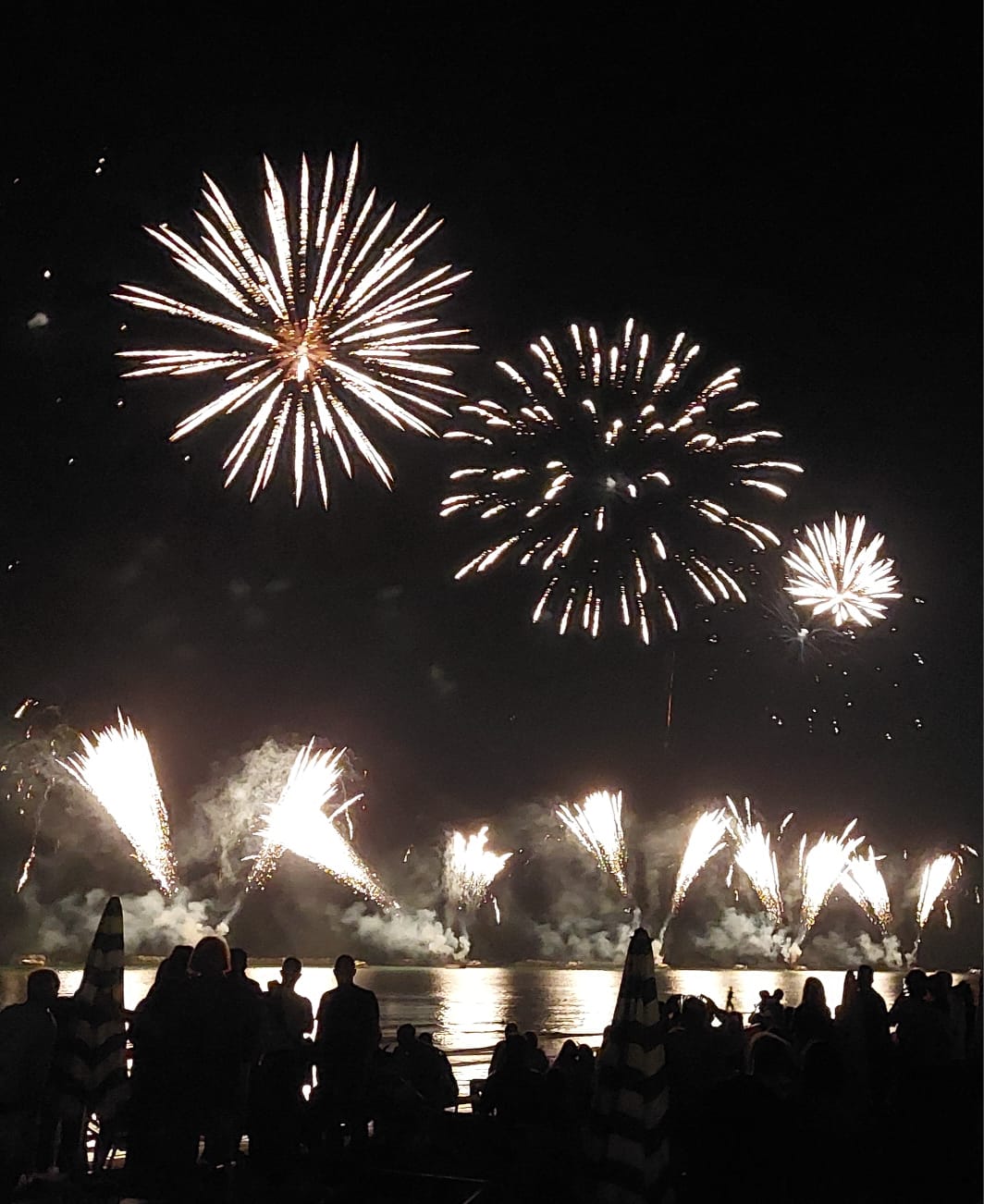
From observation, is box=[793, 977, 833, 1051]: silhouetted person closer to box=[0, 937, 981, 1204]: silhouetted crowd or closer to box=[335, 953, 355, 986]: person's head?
box=[0, 937, 981, 1204]: silhouetted crowd

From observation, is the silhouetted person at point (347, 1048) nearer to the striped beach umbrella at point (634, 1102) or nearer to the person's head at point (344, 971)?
the person's head at point (344, 971)

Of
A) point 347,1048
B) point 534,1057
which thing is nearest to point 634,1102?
point 347,1048

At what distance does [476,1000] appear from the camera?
8688 centimetres

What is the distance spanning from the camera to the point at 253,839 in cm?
9325

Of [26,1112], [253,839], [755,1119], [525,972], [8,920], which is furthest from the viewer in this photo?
[525,972]

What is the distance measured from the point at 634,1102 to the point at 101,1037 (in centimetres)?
464

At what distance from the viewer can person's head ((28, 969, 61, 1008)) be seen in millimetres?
8320

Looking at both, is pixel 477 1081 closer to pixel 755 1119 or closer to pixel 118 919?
pixel 118 919

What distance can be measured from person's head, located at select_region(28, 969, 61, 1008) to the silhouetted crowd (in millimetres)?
20

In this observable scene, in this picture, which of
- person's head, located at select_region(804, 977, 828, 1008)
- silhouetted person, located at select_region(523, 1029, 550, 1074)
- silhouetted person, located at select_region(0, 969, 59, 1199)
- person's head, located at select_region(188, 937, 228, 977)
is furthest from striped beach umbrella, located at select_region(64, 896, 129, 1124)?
person's head, located at select_region(804, 977, 828, 1008)

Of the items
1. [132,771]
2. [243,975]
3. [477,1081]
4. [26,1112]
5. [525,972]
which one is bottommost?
[525,972]

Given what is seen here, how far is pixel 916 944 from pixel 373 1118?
6758 inches

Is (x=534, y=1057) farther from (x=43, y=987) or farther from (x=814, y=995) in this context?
(x=43, y=987)

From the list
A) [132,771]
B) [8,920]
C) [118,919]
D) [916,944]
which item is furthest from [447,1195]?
[916,944]
